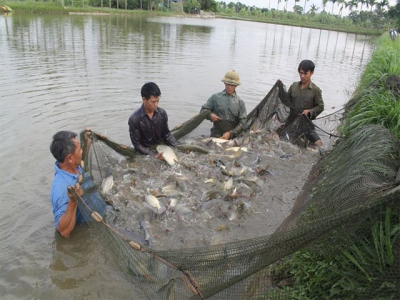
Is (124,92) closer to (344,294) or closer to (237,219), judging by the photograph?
(237,219)

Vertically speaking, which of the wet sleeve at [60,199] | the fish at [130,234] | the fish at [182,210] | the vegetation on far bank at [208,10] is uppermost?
the vegetation on far bank at [208,10]

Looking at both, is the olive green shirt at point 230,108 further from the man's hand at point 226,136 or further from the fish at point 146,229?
the fish at point 146,229

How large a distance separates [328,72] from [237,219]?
14.8 m

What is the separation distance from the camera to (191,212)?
471cm

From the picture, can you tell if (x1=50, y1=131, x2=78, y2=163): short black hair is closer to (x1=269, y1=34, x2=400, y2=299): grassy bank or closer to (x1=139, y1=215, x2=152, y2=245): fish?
(x1=139, y1=215, x2=152, y2=245): fish

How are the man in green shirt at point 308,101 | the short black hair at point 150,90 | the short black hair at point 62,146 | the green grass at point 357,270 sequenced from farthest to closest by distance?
1. the man in green shirt at point 308,101
2. the short black hair at point 150,90
3. the short black hair at point 62,146
4. the green grass at point 357,270

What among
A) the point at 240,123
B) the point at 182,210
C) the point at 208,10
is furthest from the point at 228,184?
the point at 208,10

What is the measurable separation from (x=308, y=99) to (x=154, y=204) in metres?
4.56

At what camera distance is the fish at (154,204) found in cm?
457

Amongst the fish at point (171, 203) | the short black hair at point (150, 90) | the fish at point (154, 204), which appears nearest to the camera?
the fish at point (154, 204)

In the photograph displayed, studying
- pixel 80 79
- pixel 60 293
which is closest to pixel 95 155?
pixel 60 293

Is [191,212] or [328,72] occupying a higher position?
[328,72]

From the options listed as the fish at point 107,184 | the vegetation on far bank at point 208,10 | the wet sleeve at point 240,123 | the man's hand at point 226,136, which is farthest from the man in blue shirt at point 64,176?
the vegetation on far bank at point 208,10

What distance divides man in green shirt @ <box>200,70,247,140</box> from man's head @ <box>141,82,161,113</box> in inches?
77.5
